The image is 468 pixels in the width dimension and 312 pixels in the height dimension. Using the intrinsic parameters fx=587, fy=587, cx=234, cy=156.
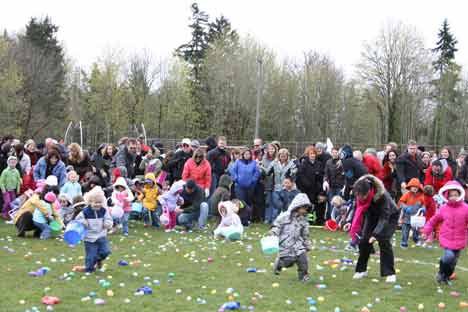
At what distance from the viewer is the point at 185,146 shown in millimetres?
16328

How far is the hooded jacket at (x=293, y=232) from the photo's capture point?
8773 millimetres

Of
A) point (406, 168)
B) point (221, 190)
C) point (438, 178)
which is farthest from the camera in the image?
point (221, 190)

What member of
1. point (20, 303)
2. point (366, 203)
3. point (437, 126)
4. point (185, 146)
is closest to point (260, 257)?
point (366, 203)

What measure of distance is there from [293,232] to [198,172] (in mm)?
→ 6437

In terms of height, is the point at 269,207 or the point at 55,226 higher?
the point at 269,207

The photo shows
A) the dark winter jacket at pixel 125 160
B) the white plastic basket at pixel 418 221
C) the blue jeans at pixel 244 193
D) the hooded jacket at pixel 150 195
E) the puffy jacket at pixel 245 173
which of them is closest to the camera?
the white plastic basket at pixel 418 221

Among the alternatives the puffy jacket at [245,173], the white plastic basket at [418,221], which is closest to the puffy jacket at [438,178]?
the white plastic basket at [418,221]

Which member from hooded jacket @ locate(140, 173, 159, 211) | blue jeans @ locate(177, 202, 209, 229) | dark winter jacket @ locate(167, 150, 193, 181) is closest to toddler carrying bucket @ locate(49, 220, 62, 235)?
hooded jacket @ locate(140, 173, 159, 211)

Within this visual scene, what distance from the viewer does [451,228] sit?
877cm

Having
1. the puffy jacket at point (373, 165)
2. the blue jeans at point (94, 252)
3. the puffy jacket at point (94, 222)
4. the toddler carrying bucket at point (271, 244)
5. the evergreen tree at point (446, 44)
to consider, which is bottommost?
the blue jeans at point (94, 252)

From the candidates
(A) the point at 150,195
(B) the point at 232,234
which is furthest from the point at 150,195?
(B) the point at 232,234

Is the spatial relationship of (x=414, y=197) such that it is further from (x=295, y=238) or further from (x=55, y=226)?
(x=55, y=226)

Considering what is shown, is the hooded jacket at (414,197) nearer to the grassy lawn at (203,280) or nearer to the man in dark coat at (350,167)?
the grassy lawn at (203,280)

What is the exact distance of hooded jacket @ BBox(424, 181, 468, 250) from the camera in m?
8.69
